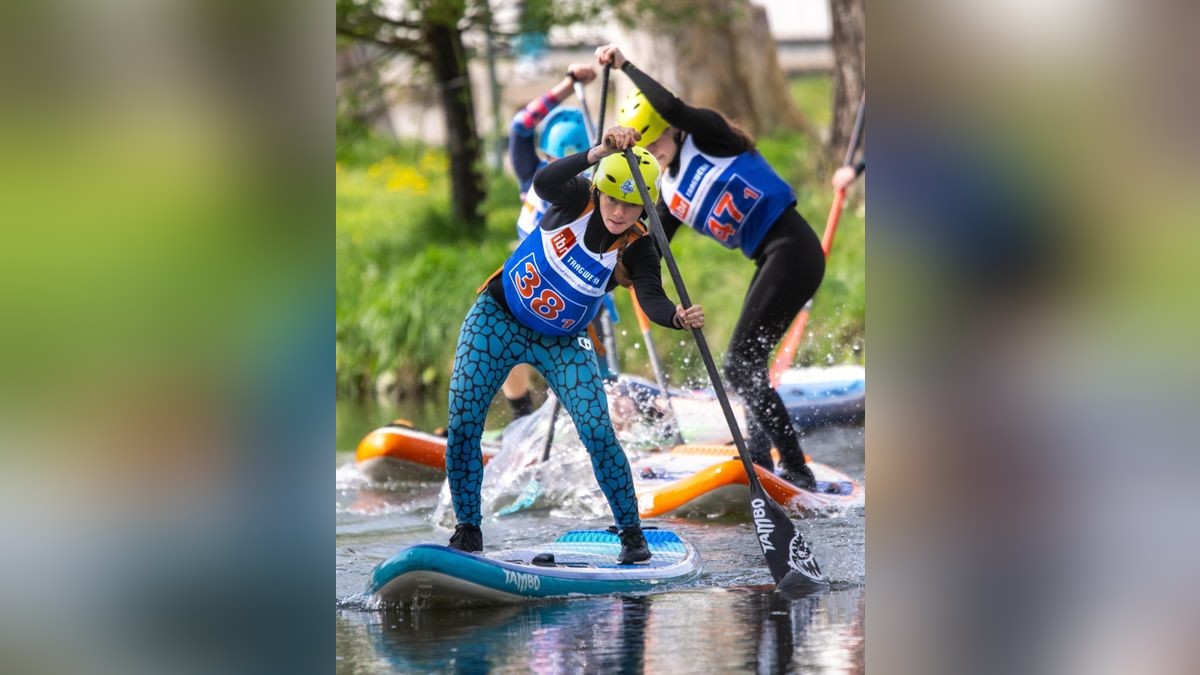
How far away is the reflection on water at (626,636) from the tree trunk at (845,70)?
21.5ft

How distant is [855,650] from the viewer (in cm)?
398

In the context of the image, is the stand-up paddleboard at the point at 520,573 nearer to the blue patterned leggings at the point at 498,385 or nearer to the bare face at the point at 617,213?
the blue patterned leggings at the point at 498,385

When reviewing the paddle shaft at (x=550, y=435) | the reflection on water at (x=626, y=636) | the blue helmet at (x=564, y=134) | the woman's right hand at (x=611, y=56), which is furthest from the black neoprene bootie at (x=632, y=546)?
the blue helmet at (x=564, y=134)

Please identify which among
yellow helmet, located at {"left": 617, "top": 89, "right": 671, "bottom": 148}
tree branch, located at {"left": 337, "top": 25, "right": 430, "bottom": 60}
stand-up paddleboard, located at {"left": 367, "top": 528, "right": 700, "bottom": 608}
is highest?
tree branch, located at {"left": 337, "top": 25, "right": 430, "bottom": 60}

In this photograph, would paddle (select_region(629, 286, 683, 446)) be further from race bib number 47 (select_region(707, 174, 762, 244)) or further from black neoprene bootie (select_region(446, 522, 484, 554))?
black neoprene bootie (select_region(446, 522, 484, 554))

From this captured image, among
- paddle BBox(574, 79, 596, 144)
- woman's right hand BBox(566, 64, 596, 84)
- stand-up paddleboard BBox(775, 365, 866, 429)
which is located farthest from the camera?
stand-up paddleboard BBox(775, 365, 866, 429)

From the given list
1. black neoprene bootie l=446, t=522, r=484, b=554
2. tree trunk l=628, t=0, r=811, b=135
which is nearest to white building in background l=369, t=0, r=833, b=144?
tree trunk l=628, t=0, r=811, b=135

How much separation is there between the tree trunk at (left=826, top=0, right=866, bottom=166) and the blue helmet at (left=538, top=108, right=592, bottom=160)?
15.3 ft

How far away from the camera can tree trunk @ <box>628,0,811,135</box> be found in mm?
11195

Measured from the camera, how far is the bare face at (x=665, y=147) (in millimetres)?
5496

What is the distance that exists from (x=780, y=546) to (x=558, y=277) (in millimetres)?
1163
